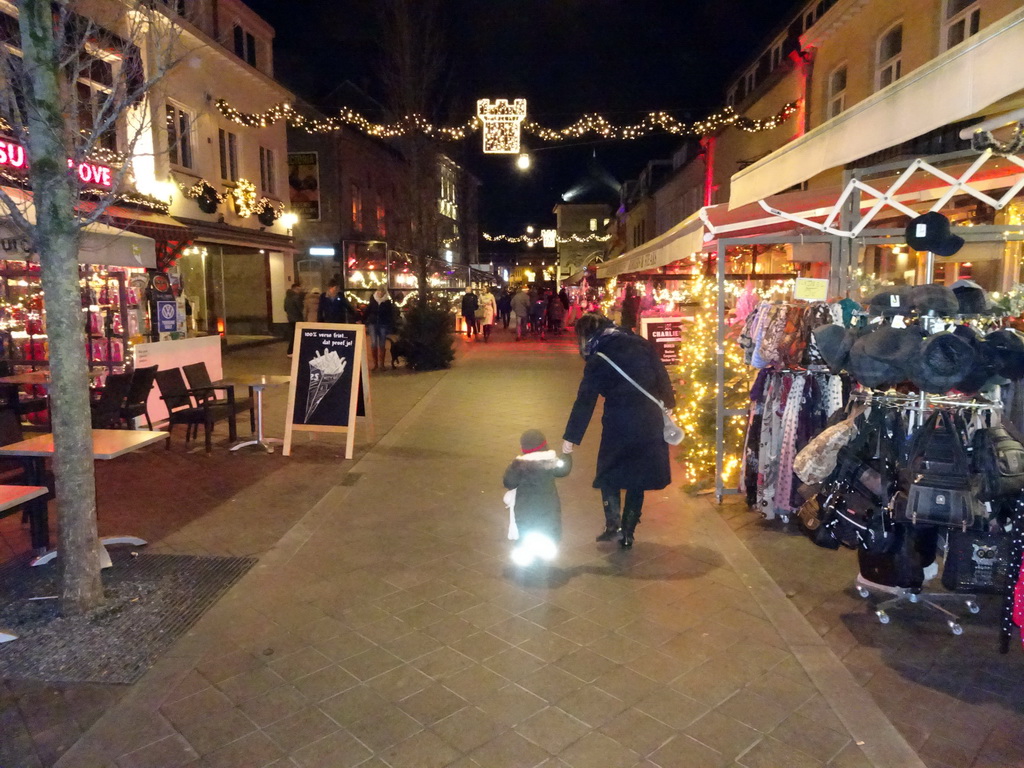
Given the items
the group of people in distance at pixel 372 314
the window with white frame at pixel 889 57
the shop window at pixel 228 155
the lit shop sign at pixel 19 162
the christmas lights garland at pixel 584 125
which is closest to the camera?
the lit shop sign at pixel 19 162

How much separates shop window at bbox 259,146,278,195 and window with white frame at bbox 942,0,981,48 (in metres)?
17.0

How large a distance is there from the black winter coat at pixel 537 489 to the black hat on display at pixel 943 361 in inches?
86.0

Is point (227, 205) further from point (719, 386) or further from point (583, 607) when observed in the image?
point (583, 607)

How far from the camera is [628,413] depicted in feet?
16.9

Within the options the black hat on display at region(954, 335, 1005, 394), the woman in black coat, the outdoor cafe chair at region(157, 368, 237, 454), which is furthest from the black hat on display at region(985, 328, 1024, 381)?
the outdoor cafe chair at region(157, 368, 237, 454)

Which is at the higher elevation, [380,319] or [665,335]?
[380,319]

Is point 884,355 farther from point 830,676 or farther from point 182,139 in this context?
point 182,139

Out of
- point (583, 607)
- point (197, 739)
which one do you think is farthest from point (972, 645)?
point (197, 739)

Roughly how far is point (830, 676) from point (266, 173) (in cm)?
2129

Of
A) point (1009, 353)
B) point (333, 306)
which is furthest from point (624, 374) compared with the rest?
point (333, 306)

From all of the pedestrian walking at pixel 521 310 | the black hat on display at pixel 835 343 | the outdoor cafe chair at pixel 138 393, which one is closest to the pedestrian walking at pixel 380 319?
the outdoor cafe chair at pixel 138 393

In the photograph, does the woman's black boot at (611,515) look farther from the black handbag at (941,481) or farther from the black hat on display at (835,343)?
the black handbag at (941,481)

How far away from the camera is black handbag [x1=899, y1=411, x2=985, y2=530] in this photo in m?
3.64

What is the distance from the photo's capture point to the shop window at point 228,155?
18594 millimetres
